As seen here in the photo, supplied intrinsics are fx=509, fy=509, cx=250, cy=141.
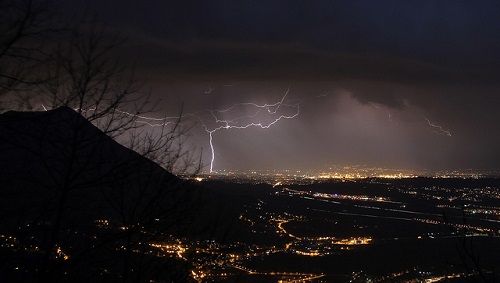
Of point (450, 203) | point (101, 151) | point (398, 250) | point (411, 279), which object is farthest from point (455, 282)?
point (450, 203)

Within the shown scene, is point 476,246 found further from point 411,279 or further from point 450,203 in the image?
point 450,203

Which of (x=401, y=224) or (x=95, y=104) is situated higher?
(x=95, y=104)

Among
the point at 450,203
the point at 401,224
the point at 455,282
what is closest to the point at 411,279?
the point at 455,282

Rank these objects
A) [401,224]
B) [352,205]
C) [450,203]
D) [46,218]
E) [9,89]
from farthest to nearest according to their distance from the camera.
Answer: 1. [352,205]
2. [450,203]
3. [401,224]
4. [46,218]
5. [9,89]

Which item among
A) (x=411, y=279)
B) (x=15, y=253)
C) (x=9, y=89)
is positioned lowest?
(x=411, y=279)

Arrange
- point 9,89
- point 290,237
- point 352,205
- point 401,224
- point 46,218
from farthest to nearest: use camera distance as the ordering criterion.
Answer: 1. point 352,205
2. point 401,224
3. point 290,237
4. point 46,218
5. point 9,89

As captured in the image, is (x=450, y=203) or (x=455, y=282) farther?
(x=450, y=203)

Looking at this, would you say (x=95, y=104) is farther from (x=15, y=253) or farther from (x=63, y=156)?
(x=15, y=253)

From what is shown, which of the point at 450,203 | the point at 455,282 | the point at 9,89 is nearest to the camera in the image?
the point at 9,89

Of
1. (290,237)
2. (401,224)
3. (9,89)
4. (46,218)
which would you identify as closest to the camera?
(9,89)
